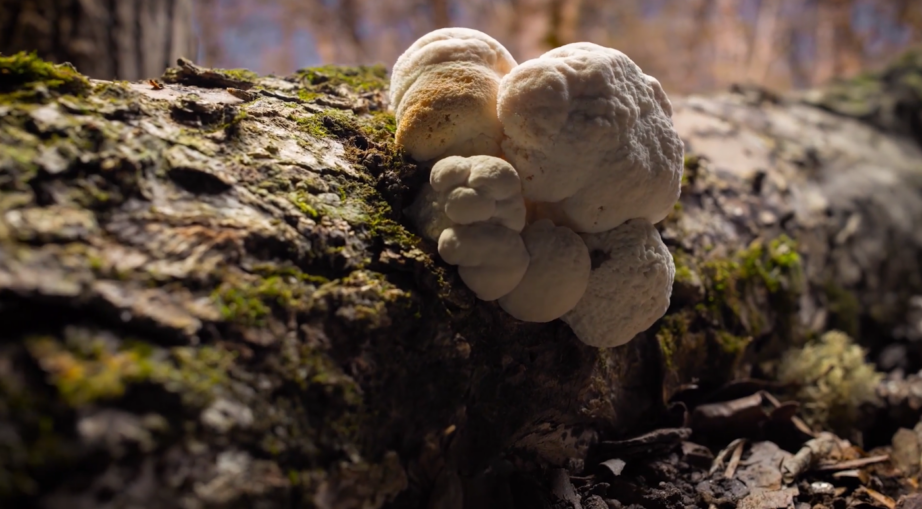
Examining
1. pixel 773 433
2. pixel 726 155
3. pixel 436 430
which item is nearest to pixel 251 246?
pixel 436 430

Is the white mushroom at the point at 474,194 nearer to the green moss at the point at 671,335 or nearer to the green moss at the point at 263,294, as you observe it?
the green moss at the point at 263,294

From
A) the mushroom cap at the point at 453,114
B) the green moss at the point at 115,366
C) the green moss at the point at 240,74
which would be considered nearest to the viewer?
the green moss at the point at 115,366

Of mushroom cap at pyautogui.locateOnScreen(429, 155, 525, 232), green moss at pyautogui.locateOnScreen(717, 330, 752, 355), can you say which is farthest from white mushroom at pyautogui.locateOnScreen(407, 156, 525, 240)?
green moss at pyautogui.locateOnScreen(717, 330, 752, 355)

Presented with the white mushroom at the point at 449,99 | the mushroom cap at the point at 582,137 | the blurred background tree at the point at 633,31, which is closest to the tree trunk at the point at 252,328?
the white mushroom at the point at 449,99

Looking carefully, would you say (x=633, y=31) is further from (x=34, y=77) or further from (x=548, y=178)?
(x=34, y=77)

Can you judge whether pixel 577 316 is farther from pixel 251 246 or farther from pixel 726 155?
pixel 726 155

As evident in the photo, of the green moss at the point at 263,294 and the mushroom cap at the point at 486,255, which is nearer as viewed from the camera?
the green moss at the point at 263,294
